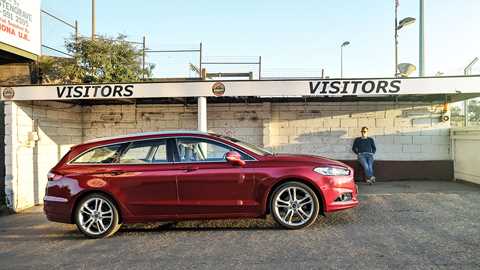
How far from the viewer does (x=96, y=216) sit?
6.35m

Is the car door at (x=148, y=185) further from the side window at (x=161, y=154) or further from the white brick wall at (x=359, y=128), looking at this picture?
the white brick wall at (x=359, y=128)

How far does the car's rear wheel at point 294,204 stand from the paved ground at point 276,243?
152mm

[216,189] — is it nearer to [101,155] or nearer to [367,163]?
[101,155]

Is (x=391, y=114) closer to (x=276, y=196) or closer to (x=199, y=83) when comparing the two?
(x=199, y=83)

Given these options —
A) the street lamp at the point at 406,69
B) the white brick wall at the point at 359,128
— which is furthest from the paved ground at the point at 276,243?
the street lamp at the point at 406,69

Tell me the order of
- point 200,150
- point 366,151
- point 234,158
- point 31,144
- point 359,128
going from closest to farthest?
point 234,158, point 200,150, point 31,144, point 366,151, point 359,128

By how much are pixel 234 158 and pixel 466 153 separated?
7.04 metres

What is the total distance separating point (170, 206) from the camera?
624cm

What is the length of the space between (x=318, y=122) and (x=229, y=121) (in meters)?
2.47

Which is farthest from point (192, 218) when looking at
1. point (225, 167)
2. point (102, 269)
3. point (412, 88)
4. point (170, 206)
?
point (412, 88)

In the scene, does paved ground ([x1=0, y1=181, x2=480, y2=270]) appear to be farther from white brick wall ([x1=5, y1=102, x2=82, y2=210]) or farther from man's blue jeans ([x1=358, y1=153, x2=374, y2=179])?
man's blue jeans ([x1=358, y1=153, x2=374, y2=179])

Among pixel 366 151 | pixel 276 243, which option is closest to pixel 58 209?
pixel 276 243

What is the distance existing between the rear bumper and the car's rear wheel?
3188 millimetres

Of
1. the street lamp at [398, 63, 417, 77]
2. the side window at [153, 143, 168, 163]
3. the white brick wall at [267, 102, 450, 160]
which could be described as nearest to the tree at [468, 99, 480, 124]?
the white brick wall at [267, 102, 450, 160]
